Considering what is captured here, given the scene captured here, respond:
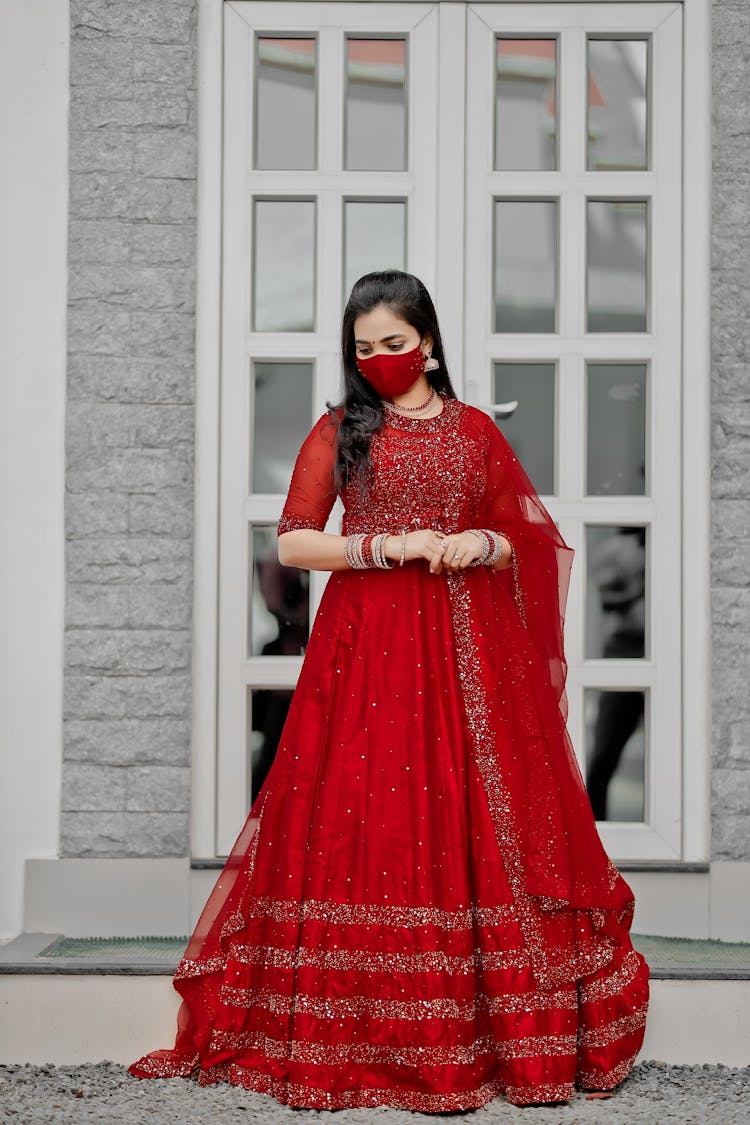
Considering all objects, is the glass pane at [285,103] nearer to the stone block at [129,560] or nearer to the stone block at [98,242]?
the stone block at [98,242]

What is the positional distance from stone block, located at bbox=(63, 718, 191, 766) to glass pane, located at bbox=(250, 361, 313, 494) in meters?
0.69

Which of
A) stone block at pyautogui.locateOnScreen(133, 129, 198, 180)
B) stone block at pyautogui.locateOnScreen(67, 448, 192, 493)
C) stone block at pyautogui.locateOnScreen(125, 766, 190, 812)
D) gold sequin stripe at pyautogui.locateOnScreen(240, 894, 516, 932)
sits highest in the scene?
stone block at pyautogui.locateOnScreen(133, 129, 198, 180)

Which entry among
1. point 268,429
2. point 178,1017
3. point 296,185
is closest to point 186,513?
point 268,429

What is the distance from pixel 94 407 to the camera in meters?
3.11

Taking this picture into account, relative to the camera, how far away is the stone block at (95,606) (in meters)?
3.10

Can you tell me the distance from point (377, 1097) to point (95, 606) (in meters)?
1.49

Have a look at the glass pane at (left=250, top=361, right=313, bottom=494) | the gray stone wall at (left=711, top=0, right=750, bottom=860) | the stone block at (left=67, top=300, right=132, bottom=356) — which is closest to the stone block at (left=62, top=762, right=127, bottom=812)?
the glass pane at (left=250, top=361, right=313, bottom=494)

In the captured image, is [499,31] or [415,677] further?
[499,31]

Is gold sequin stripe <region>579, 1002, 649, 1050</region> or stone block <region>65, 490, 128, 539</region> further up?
stone block <region>65, 490, 128, 539</region>

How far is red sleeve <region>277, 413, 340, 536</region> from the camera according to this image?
2.36m

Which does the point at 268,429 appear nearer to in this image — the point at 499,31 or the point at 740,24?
the point at 499,31

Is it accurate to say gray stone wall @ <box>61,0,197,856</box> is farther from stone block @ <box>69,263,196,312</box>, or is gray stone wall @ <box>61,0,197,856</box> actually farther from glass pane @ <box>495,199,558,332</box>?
glass pane @ <box>495,199,558,332</box>

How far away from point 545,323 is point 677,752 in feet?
4.01

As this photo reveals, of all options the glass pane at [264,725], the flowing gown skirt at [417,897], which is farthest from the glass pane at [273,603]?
the flowing gown skirt at [417,897]
